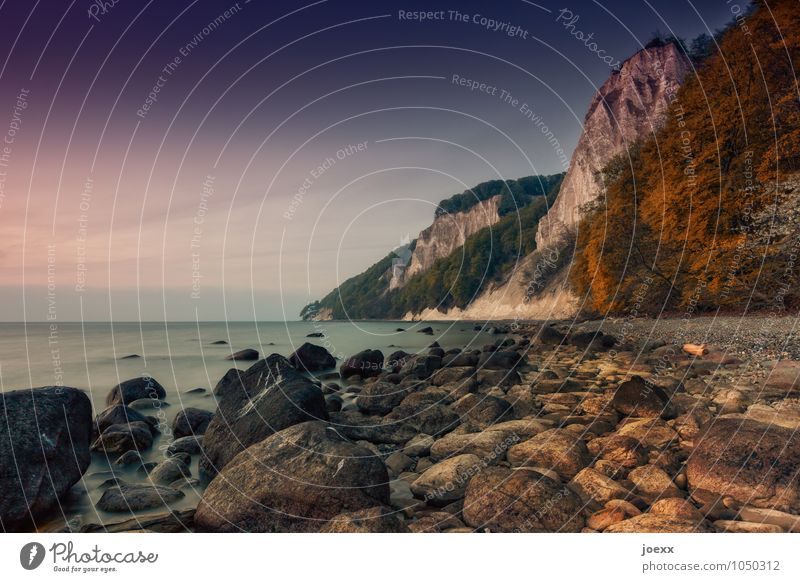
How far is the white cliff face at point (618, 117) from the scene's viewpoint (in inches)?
2341

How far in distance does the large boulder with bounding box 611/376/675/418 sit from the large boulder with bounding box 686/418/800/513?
3302 millimetres

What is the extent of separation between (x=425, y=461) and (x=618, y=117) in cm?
7124

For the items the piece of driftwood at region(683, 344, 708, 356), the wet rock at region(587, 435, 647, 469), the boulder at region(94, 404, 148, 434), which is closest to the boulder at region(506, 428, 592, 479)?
the wet rock at region(587, 435, 647, 469)

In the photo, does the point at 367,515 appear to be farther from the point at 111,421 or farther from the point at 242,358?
the point at 242,358

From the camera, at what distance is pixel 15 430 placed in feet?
23.3

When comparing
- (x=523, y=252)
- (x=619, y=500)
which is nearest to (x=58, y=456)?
(x=619, y=500)

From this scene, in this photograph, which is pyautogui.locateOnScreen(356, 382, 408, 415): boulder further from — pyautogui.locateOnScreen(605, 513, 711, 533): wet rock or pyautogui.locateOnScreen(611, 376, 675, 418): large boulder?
pyautogui.locateOnScreen(605, 513, 711, 533): wet rock

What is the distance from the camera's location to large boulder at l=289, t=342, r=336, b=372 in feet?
79.6

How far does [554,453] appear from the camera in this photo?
805cm

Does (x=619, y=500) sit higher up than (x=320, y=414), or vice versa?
(x=320, y=414)

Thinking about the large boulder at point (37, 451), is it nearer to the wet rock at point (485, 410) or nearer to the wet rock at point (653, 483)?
the wet rock at point (485, 410)

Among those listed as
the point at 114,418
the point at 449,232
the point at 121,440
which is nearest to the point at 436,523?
the point at 121,440

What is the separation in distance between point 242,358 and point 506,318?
5937 cm

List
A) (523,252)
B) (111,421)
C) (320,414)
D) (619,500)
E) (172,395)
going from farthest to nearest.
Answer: (523,252) < (172,395) < (111,421) < (320,414) < (619,500)
